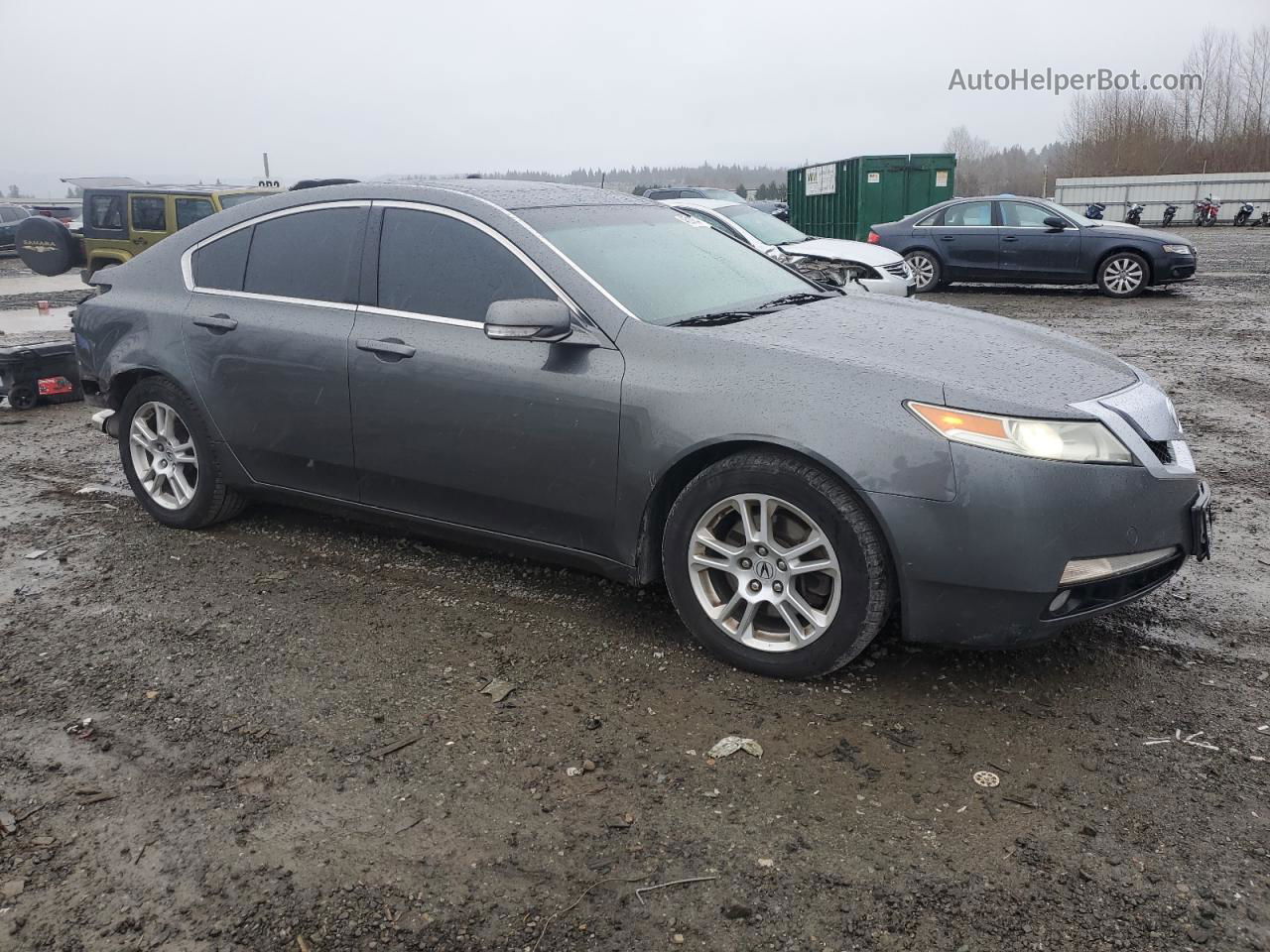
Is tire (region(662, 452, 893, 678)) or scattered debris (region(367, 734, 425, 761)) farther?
tire (region(662, 452, 893, 678))

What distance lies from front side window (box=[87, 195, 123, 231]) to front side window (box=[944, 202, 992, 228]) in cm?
1221

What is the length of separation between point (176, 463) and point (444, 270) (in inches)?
75.4

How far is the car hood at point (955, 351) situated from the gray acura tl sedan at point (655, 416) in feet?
0.05

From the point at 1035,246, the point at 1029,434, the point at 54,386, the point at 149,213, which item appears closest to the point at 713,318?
the point at 1029,434

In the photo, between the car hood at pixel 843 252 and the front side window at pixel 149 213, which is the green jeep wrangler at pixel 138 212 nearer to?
the front side window at pixel 149 213

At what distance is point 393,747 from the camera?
125 inches

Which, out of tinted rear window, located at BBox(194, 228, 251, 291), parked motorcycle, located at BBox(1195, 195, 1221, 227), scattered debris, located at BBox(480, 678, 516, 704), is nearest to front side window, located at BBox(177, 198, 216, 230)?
tinted rear window, located at BBox(194, 228, 251, 291)

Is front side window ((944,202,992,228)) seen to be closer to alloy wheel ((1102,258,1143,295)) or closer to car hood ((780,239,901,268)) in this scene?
alloy wheel ((1102,258,1143,295))

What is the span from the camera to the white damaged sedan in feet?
39.7

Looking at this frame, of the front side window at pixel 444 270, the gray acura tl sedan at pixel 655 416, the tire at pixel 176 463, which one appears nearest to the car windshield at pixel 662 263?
the gray acura tl sedan at pixel 655 416

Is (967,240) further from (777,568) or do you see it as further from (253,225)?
(777,568)

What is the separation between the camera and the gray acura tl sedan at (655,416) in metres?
3.21

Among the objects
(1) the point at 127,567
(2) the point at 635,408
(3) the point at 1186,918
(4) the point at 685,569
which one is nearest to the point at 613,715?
(4) the point at 685,569

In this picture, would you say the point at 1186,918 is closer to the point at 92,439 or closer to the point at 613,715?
the point at 613,715
